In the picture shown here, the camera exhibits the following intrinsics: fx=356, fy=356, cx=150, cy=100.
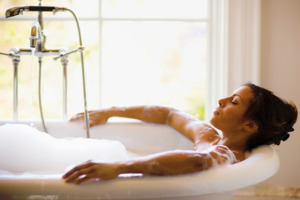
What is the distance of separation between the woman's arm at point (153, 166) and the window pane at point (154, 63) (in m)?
1.26

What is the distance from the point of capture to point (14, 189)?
0.79 meters

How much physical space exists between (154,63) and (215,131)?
3.70ft

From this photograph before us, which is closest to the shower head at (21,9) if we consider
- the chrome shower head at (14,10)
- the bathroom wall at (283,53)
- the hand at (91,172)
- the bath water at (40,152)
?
the chrome shower head at (14,10)

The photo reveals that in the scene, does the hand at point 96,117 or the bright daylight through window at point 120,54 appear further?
the bright daylight through window at point 120,54

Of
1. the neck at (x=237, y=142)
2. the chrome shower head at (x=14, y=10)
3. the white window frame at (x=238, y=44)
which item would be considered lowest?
the neck at (x=237, y=142)

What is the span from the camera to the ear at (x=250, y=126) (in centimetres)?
122

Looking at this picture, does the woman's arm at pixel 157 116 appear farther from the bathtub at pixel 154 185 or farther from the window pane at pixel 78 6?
the window pane at pixel 78 6

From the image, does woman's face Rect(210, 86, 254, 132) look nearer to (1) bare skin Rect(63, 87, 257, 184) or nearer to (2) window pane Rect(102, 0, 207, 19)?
(1) bare skin Rect(63, 87, 257, 184)

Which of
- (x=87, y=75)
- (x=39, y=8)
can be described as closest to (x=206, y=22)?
(x=87, y=75)

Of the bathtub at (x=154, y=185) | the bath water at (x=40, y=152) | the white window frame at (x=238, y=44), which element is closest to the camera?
the bathtub at (x=154, y=185)

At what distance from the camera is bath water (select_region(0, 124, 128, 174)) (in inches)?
53.9

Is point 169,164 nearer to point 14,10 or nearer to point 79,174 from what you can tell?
point 79,174

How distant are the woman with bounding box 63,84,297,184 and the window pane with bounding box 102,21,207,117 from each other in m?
0.62

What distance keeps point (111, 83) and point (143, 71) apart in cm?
25
